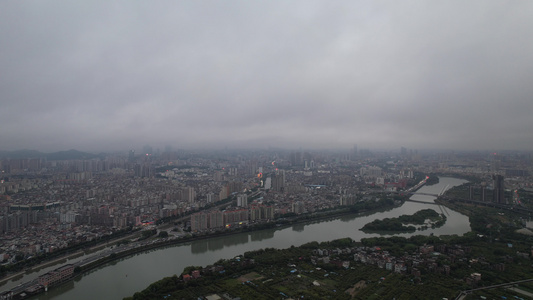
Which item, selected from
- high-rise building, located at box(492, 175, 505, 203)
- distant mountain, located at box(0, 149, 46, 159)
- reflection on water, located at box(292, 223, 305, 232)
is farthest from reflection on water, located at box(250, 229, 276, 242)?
distant mountain, located at box(0, 149, 46, 159)

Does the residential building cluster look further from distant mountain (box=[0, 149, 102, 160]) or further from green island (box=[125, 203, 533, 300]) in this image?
distant mountain (box=[0, 149, 102, 160])

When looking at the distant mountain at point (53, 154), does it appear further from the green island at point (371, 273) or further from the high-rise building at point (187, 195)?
the green island at point (371, 273)

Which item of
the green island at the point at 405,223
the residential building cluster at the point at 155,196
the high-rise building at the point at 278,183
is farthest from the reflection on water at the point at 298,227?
the high-rise building at the point at 278,183

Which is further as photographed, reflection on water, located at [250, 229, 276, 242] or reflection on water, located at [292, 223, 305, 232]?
reflection on water, located at [292, 223, 305, 232]

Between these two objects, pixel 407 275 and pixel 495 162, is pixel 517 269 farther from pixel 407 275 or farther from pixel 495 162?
pixel 495 162

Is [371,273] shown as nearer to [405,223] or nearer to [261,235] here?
[261,235]

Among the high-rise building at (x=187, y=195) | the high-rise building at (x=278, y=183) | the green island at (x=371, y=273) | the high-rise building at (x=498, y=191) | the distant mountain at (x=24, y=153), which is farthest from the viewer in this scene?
the distant mountain at (x=24, y=153)
